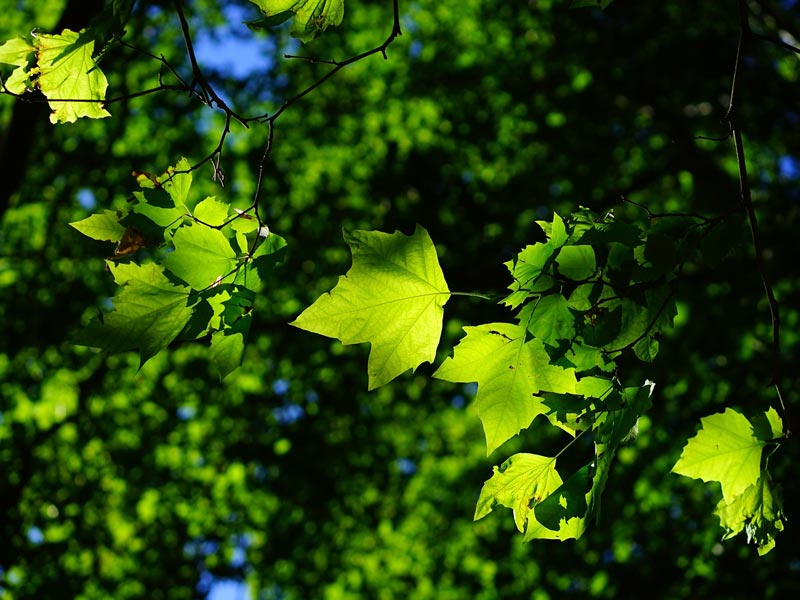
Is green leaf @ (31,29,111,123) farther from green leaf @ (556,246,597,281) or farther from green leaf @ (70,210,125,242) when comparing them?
green leaf @ (556,246,597,281)

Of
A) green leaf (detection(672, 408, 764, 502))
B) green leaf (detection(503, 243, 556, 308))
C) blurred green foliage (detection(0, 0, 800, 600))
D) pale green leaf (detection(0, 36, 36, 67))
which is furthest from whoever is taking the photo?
blurred green foliage (detection(0, 0, 800, 600))

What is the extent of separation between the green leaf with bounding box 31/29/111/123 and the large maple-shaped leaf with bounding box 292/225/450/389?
72 centimetres

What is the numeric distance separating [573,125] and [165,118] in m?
6.03

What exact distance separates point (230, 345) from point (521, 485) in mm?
719

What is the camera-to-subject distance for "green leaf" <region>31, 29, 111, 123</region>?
1667 mm

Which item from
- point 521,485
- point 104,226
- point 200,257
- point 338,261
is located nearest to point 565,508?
point 521,485

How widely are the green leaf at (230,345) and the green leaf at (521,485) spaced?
2.03 ft

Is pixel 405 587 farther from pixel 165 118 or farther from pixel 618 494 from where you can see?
pixel 165 118

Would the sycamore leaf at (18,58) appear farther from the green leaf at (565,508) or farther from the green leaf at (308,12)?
the green leaf at (565,508)

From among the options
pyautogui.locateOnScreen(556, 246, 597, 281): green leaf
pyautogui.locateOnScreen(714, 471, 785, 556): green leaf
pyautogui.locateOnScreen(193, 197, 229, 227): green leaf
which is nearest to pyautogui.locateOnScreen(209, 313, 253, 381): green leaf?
pyautogui.locateOnScreen(193, 197, 229, 227): green leaf

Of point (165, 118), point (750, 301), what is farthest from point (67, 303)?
point (750, 301)

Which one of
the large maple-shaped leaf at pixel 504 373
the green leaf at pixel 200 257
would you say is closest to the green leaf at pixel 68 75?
the green leaf at pixel 200 257

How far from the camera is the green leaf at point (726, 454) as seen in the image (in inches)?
61.3

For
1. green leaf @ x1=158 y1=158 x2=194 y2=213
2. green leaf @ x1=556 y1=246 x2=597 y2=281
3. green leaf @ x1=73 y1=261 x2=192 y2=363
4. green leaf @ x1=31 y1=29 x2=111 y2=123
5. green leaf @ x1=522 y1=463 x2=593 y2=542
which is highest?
green leaf @ x1=31 y1=29 x2=111 y2=123
